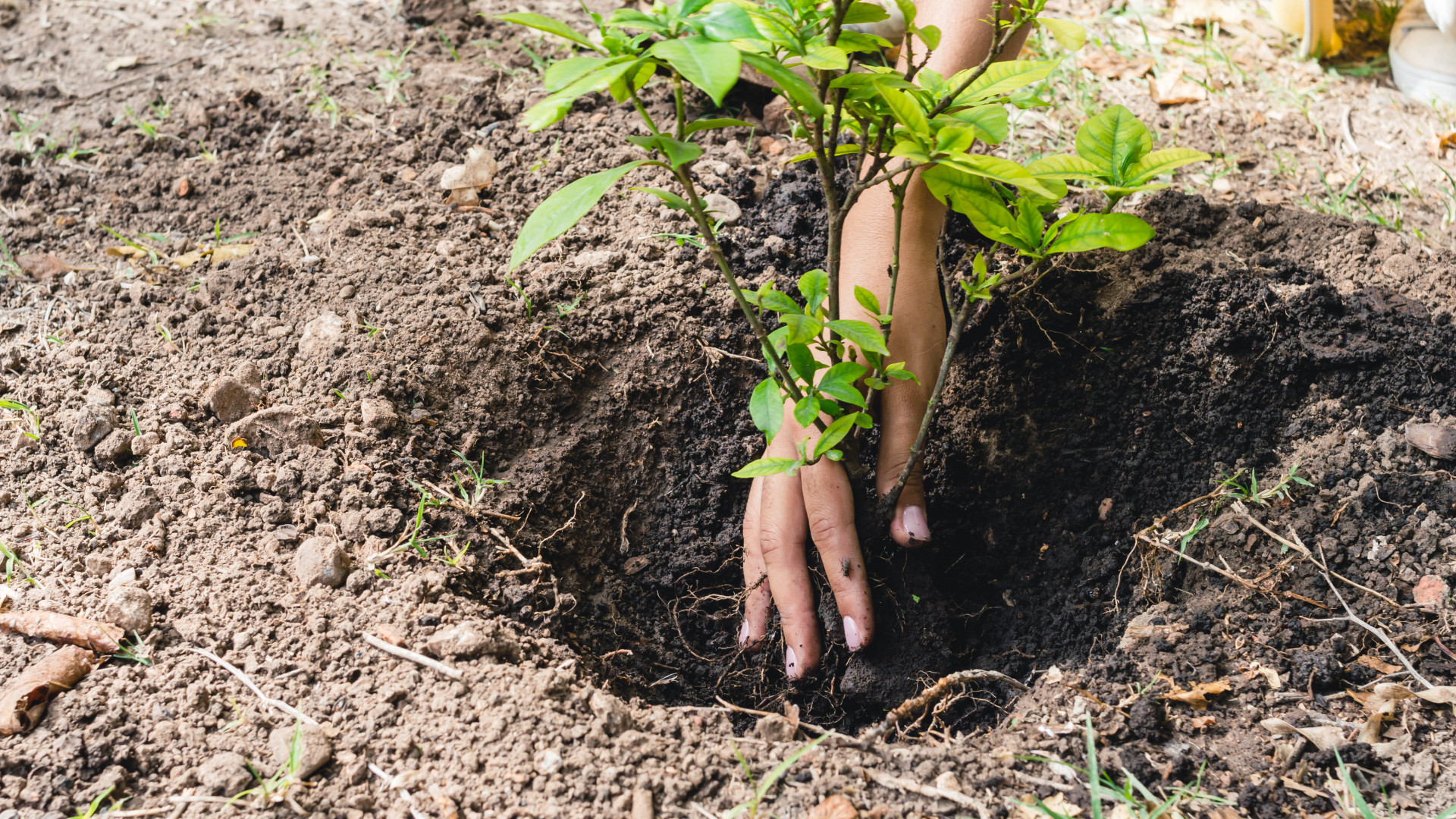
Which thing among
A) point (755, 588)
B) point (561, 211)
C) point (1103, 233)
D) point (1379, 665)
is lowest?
point (755, 588)

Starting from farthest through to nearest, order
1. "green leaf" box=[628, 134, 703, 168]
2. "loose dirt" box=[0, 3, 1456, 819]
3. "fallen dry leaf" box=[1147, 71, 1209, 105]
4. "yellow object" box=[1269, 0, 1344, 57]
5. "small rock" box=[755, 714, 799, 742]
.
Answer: "yellow object" box=[1269, 0, 1344, 57] < "fallen dry leaf" box=[1147, 71, 1209, 105] < "small rock" box=[755, 714, 799, 742] < "loose dirt" box=[0, 3, 1456, 819] < "green leaf" box=[628, 134, 703, 168]

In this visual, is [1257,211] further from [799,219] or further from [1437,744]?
[1437,744]

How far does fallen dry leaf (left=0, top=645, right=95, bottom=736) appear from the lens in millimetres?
1360

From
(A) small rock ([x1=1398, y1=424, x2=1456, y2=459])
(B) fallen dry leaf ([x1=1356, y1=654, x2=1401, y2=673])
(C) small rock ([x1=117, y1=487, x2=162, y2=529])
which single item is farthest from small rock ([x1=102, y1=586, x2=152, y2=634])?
(A) small rock ([x1=1398, y1=424, x2=1456, y2=459])

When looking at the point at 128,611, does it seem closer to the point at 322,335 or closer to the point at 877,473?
the point at 322,335

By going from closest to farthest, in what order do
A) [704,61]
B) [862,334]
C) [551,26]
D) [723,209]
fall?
[704,61], [551,26], [862,334], [723,209]

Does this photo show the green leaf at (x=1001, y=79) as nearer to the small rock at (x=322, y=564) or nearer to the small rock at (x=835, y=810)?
the small rock at (x=835, y=810)

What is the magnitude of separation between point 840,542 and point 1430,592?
A: 42.6 inches

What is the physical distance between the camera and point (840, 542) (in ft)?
6.05

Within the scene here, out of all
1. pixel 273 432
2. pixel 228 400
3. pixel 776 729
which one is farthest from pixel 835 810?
pixel 228 400

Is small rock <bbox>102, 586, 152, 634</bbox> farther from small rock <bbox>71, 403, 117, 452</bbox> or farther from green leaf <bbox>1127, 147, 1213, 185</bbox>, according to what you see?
green leaf <bbox>1127, 147, 1213, 185</bbox>

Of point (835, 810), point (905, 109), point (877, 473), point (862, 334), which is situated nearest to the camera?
point (905, 109)

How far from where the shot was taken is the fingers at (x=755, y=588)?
199 centimetres

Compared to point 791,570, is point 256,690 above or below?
above
